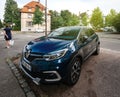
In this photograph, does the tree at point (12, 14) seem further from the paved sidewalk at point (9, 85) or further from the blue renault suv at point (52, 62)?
the blue renault suv at point (52, 62)

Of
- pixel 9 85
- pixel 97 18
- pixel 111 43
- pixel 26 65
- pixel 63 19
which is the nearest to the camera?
pixel 26 65

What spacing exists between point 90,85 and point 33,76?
1612 mm

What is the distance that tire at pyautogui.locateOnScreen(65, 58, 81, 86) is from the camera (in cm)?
369

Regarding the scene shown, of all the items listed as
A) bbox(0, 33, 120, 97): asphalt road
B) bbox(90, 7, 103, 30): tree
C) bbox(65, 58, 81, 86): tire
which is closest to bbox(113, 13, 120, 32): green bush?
bbox(90, 7, 103, 30): tree

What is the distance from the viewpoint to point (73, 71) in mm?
3957

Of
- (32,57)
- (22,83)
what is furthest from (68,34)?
(22,83)

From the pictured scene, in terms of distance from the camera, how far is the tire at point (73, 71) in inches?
145

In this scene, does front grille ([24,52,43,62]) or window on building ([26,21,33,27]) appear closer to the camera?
front grille ([24,52,43,62])

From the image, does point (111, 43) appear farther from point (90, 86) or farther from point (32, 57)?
point (32, 57)

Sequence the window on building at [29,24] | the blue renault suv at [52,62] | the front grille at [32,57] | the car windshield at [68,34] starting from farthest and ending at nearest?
the window on building at [29,24]
the car windshield at [68,34]
the front grille at [32,57]
the blue renault suv at [52,62]

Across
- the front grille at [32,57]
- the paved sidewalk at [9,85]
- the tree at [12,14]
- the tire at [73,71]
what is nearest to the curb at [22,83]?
the paved sidewalk at [9,85]

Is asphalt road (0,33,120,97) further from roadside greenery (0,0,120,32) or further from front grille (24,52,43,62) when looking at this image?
roadside greenery (0,0,120,32)

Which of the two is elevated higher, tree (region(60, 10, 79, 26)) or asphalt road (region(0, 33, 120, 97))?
tree (region(60, 10, 79, 26))

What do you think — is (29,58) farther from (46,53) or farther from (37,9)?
(37,9)
